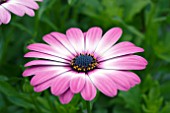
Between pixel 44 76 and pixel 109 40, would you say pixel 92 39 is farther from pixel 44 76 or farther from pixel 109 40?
pixel 44 76

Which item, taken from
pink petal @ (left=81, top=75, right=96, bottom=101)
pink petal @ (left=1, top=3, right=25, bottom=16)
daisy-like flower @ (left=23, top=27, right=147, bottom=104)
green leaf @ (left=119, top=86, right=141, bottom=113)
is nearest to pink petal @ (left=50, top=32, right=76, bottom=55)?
daisy-like flower @ (left=23, top=27, right=147, bottom=104)

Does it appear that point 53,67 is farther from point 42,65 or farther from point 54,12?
point 54,12

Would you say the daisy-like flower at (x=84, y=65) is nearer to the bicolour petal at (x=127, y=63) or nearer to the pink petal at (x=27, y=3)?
the bicolour petal at (x=127, y=63)

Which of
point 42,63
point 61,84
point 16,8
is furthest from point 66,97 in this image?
point 16,8

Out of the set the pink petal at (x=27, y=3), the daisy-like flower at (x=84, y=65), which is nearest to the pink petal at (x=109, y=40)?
the daisy-like flower at (x=84, y=65)

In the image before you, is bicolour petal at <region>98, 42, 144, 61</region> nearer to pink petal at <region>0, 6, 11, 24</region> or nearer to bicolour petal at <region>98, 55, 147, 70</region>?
bicolour petal at <region>98, 55, 147, 70</region>

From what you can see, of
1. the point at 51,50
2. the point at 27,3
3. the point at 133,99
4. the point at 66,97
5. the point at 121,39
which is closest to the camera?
the point at 66,97

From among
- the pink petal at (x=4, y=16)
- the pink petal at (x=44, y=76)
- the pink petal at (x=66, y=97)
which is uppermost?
the pink petal at (x=4, y=16)
